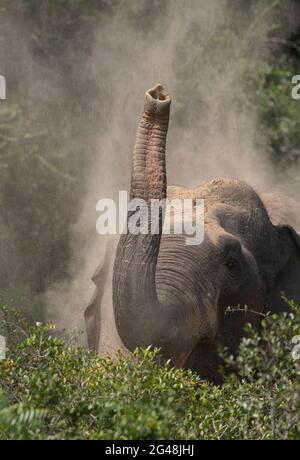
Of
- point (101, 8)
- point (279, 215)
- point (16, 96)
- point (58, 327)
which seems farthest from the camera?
point (101, 8)

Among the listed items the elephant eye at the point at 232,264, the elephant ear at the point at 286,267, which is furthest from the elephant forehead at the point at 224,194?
the elephant eye at the point at 232,264

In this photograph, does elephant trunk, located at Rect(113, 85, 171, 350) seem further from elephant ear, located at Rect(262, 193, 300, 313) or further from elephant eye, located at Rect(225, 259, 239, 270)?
elephant ear, located at Rect(262, 193, 300, 313)

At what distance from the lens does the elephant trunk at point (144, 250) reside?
7125mm

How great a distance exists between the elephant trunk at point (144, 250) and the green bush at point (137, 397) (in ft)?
0.83

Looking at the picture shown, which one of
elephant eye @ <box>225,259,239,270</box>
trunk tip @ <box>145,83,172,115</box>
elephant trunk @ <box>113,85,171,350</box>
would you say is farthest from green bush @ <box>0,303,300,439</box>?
elephant eye @ <box>225,259,239,270</box>

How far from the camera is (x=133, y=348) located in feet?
24.1

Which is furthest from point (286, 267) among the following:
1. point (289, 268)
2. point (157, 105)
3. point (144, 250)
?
point (157, 105)

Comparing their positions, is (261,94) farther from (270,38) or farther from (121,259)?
(121,259)

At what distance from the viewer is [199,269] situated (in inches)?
325

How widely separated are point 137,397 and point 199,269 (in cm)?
215

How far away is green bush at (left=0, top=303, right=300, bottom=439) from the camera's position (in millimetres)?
5555

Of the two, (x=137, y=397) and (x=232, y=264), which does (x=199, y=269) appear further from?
(x=137, y=397)
